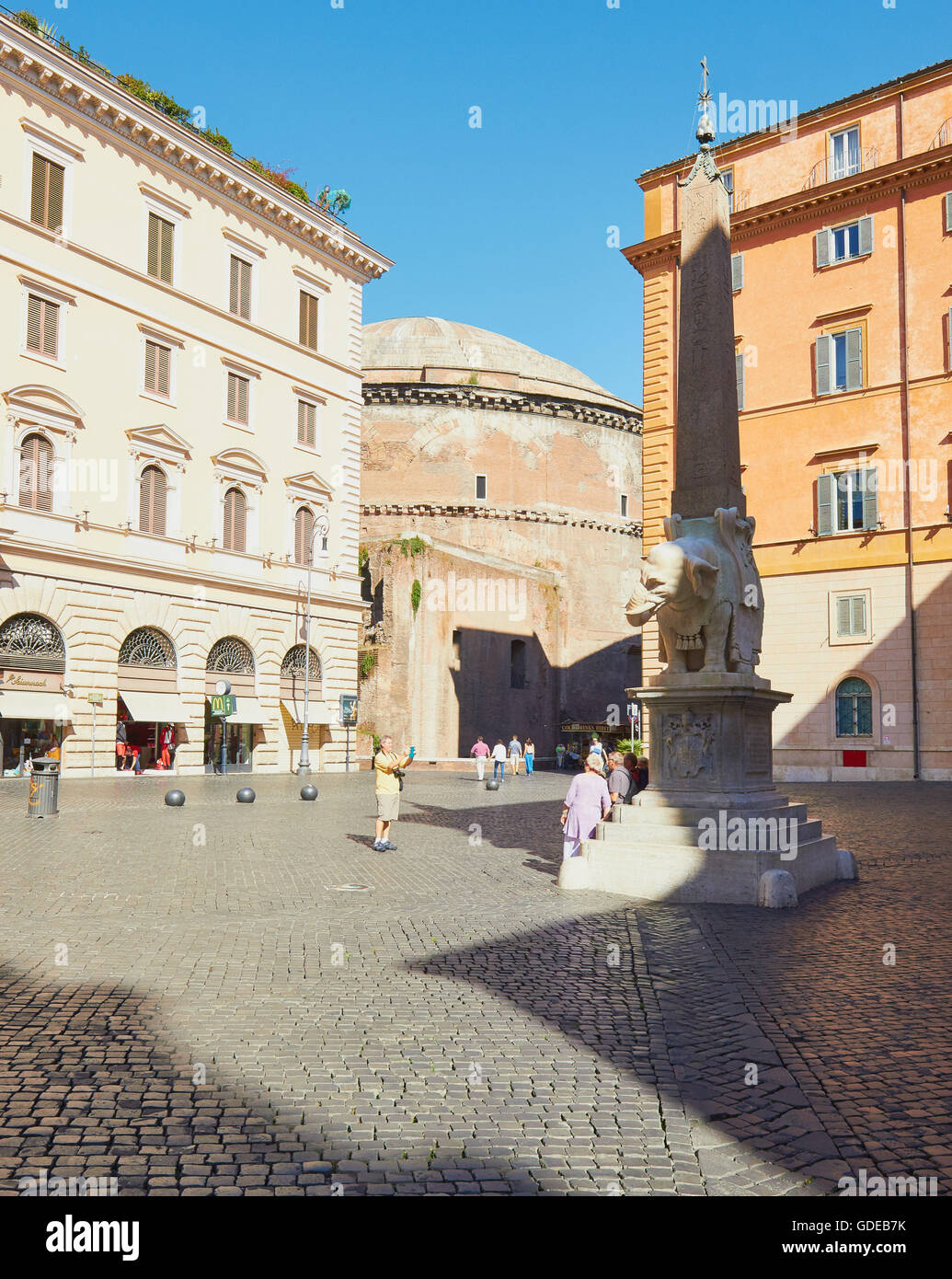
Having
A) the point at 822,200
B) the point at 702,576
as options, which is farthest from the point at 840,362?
the point at 702,576

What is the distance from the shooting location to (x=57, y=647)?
25.4 m

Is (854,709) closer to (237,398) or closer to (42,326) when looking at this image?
(237,398)

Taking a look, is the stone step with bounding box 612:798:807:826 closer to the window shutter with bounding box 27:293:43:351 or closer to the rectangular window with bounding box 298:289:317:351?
the window shutter with bounding box 27:293:43:351

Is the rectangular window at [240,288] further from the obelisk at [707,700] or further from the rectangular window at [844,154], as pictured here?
the obelisk at [707,700]

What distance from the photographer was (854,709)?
26438 mm

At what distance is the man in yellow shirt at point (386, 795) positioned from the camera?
40.3ft

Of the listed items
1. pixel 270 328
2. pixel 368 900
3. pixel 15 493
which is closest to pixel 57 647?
pixel 15 493

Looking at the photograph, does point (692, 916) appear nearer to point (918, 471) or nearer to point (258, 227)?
point (918, 471)

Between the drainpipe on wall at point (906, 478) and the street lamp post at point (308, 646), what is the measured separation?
16219mm

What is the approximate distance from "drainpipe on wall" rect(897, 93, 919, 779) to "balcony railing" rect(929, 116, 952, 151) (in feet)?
2.56


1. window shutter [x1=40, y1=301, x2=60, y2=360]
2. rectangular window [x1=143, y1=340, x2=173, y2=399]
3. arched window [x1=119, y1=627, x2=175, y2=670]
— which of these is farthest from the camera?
rectangular window [x1=143, y1=340, x2=173, y2=399]

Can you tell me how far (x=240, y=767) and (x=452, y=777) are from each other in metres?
Answer: 6.59

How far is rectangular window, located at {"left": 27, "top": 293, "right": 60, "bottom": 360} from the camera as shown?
83.1 ft

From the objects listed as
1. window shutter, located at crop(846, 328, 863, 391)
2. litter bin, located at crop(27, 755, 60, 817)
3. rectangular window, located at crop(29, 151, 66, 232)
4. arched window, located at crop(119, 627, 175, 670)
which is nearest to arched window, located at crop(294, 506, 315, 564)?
arched window, located at crop(119, 627, 175, 670)
